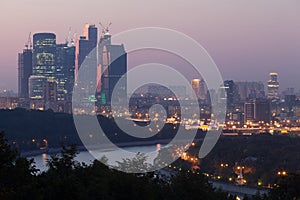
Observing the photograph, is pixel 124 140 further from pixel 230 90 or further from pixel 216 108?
pixel 230 90

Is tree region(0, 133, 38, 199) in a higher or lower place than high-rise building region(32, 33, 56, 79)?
lower

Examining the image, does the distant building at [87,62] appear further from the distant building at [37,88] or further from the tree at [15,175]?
the tree at [15,175]

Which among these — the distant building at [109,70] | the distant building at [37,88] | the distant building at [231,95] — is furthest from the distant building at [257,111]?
the distant building at [37,88]

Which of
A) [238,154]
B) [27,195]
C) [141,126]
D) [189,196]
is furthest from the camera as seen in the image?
[141,126]

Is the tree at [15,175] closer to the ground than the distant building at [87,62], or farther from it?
closer to the ground

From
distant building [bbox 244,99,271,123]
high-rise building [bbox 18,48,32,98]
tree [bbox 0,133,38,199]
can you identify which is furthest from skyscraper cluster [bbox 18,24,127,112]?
tree [bbox 0,133,38,199]

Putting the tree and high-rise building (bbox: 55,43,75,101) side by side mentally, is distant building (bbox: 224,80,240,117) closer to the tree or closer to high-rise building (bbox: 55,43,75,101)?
high-rise building (bbox: 55,43,75,101)

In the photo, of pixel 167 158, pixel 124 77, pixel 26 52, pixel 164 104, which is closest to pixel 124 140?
pixel 167 158
